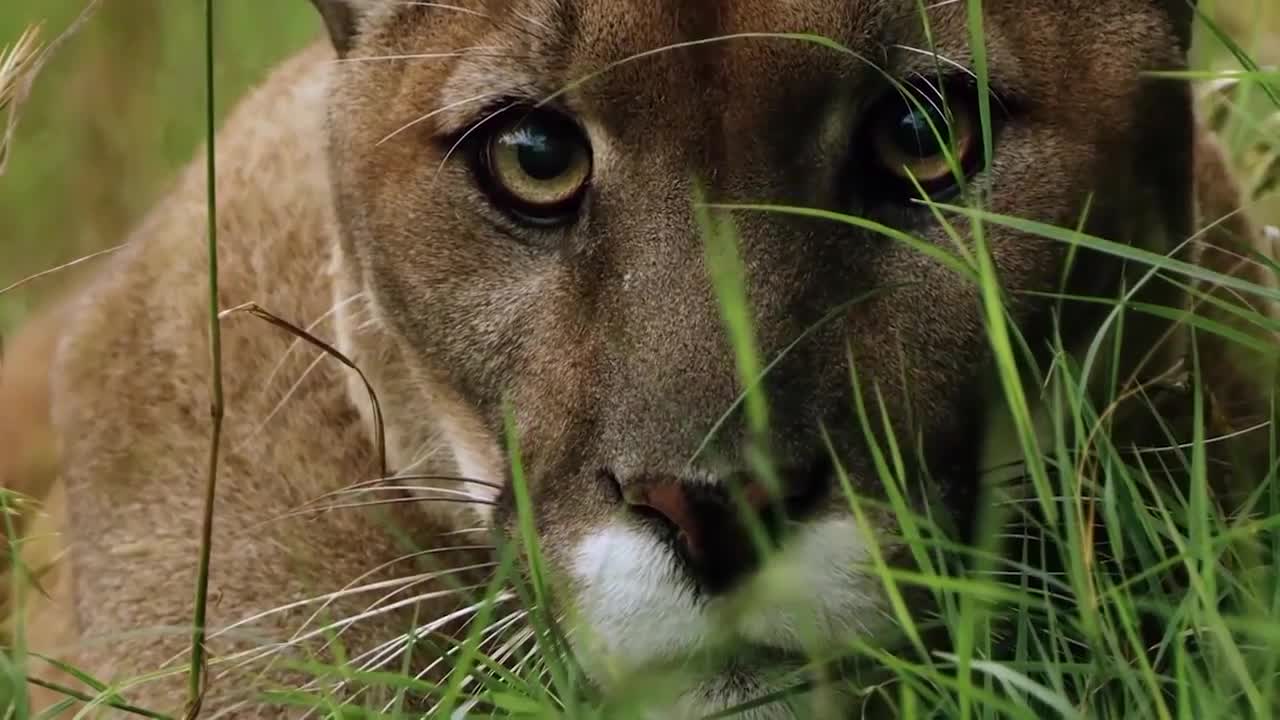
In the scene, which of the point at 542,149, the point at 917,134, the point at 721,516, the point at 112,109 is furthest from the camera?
the point at 112,109

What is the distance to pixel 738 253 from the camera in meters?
1.86

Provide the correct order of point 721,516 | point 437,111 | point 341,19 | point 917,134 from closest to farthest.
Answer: point 721,516, point 917,134, point 437,111, point 341,19

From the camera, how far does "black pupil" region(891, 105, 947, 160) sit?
6.44 ft

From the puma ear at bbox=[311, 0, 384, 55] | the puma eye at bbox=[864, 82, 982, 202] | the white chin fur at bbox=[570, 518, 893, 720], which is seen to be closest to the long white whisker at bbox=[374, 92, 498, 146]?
the puma ear at bbox=[311, 0, 384, 55]

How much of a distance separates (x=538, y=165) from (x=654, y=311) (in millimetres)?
321

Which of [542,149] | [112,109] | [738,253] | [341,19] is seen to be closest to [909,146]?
[738,253]

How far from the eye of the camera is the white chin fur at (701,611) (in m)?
1.73

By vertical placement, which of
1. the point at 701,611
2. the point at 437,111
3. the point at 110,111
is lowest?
the point at 701,611

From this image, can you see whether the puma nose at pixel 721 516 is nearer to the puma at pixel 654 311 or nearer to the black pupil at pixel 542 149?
the puma at pixel 654 311

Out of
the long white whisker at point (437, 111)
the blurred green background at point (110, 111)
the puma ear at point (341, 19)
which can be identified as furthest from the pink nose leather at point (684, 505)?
the blurred green background at point (110, 111)

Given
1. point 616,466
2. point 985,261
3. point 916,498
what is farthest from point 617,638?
point 985,261

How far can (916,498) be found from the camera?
6.11 ft

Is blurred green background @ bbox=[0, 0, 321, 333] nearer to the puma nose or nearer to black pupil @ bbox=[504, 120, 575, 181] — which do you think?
black pupil @ bbox=[504, 120, 575, 181]

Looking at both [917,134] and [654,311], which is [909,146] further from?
[654,311]
